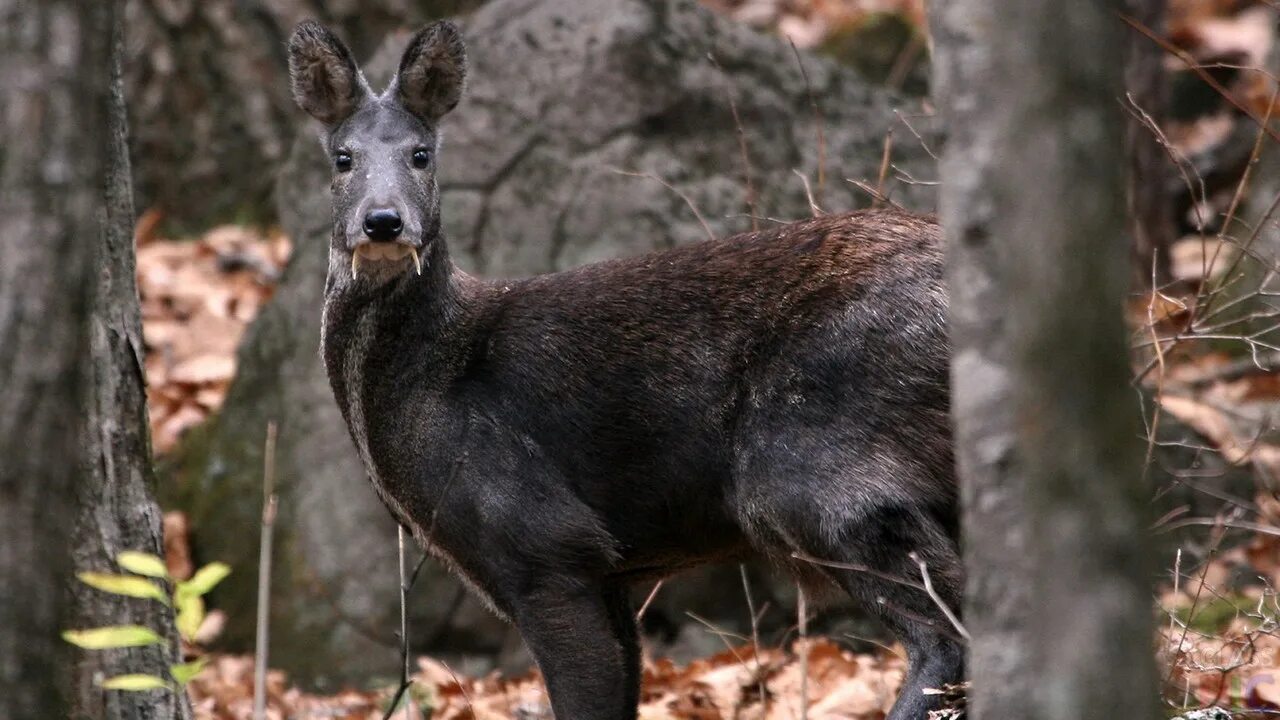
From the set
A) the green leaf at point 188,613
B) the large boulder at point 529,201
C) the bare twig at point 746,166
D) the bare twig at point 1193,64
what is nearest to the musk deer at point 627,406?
the bare twig at point 746,166

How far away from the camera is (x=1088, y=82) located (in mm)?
2434

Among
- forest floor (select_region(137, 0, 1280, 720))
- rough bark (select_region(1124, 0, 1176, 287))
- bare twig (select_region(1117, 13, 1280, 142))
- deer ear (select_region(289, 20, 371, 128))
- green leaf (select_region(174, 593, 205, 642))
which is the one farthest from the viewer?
rough bark (select_region(1124, 0, 1176, 287))

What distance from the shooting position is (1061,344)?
96.7 inches

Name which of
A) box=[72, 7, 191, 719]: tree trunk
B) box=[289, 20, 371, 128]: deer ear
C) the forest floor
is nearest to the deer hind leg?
the forest floor

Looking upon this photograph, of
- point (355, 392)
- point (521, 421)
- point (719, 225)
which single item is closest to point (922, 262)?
point (521, 421)

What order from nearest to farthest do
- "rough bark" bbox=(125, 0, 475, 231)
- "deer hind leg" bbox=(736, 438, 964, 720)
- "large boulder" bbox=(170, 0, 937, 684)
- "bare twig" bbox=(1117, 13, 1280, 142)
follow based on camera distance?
"bare twig" bbox=(1117, 13, 1280, 142)
"deer hind leg" bbox=(736, 438, 964, 720)
"large boulder" bbox=(170, 0, 937, 684)
"rough bark" bbox=(125, 0, 475, 231)

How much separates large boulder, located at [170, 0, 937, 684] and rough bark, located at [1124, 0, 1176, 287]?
9.19 feet

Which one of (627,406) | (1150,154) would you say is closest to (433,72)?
(627,406)

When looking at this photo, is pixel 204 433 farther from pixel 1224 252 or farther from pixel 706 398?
pixel 1224 252

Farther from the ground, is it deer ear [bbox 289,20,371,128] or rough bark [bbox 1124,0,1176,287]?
deer ear [bbox 289,20,371,128]

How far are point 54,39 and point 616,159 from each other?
5324mm

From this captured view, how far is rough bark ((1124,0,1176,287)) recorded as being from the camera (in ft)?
36.0

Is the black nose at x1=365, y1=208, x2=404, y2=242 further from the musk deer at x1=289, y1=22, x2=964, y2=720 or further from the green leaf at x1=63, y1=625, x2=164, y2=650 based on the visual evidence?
the green leaf at x1=63, y1=625, x2=164, y2=650

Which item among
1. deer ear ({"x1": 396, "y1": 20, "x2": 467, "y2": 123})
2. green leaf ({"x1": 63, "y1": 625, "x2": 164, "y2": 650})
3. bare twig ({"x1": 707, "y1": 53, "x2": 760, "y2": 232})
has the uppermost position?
deer ear ({"x1": 396, "y1": 20, "x2": 467, "y2": 123})
